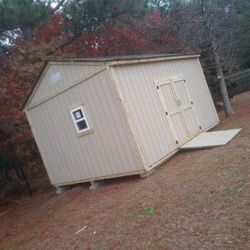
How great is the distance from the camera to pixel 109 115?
29.8ft

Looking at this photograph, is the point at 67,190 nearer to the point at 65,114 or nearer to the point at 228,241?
the point at 65,114

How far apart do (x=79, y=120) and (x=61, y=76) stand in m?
1.33

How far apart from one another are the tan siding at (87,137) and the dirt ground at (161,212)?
23.5 inches

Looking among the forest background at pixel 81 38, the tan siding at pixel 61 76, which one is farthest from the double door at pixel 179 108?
the forest background at pixel 81 38

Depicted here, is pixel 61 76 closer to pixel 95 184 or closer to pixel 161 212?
pixel 95 184

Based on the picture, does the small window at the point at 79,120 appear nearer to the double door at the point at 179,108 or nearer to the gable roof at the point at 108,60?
the gable roof at the point at 108,60

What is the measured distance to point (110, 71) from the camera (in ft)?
28.7

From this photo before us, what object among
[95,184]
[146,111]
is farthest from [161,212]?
[95,184]

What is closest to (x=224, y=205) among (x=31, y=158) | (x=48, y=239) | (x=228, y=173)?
(x=228, y=173)

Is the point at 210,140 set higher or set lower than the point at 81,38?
lower

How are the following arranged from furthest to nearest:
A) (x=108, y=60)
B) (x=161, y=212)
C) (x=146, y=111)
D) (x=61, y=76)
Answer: (x=61, y=76)
(x=146, y=111)
(x=108, y=60)
(x=161, y=212)

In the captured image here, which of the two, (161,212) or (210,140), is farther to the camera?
(210,140)

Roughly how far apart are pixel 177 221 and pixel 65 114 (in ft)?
18.9

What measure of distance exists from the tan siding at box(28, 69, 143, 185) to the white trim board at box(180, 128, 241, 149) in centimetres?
199
